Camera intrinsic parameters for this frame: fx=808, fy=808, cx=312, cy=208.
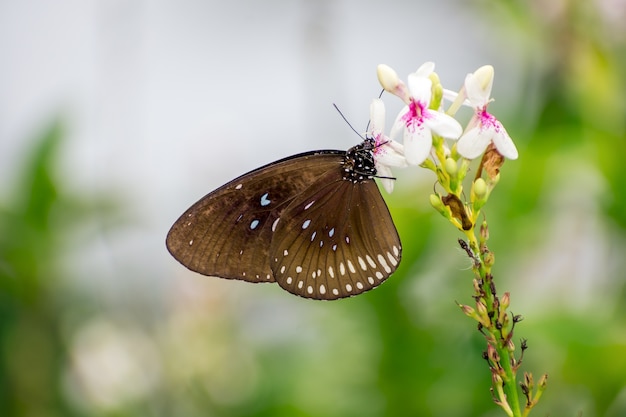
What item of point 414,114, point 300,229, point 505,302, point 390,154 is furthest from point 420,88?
point 300,229

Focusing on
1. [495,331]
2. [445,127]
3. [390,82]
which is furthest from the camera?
[390,82]

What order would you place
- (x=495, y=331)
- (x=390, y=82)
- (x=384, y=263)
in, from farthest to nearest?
(x=384, y=263) < (x=390, y=82) < (x=495, y=331)

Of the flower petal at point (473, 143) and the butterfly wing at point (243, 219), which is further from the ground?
the flower petal at point (473, 143)

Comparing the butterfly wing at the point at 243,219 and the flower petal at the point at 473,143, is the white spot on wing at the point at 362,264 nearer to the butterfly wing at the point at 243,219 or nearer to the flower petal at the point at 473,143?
the butterfly wing at the point at 243,219

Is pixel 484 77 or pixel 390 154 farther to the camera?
pixel 390 154

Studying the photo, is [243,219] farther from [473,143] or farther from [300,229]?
[473,143]

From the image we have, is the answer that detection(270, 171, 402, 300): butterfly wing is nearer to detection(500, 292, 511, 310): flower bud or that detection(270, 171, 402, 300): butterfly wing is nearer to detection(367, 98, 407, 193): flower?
detection(367, 98, 407, 193): flower

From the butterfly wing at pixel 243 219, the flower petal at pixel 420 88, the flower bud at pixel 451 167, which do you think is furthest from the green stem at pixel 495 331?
the butterfly wing at pixel 243 219

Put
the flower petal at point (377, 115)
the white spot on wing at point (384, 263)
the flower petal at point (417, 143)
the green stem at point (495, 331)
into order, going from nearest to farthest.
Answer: the green stem at point (495, 331) → the flower petal at point (417, 143) → the flower petal at point (377, 115) → the white spot on wing at point (384, 263)
